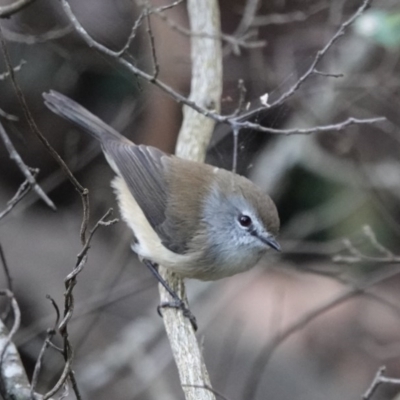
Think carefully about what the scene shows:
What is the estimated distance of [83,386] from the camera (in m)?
5.28

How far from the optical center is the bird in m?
3.70

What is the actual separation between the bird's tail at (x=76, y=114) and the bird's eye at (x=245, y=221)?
0.99 meters

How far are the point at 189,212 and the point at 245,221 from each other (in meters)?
0.36

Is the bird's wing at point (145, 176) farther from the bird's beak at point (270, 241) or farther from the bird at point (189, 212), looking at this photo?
the bird's beak at point (270, 241)

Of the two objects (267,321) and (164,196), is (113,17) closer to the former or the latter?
(164,196)

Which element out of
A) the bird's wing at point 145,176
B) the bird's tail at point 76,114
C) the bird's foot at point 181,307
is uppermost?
the bird's tail at point 76,114

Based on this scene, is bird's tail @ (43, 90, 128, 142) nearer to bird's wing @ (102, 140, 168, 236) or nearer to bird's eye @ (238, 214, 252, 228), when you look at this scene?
bird's wing @ (102, 140, 168, 236)

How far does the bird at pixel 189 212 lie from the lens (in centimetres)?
370

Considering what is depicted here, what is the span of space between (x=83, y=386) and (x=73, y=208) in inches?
74.9

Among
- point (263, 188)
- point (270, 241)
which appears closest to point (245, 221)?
point (270, 241)

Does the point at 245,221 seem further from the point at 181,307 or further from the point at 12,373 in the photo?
the point at 12,373

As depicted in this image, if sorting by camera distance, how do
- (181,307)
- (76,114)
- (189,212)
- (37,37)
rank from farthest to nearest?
(37,37) < (76,114) < (189,212) < (181,307)

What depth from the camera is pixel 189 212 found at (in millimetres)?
3941

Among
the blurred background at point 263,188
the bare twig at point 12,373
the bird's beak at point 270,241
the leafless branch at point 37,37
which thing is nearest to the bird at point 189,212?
the bird's beak at point 270,241
